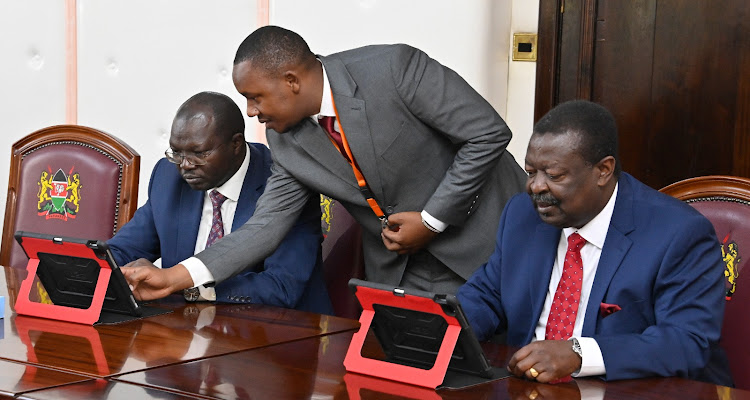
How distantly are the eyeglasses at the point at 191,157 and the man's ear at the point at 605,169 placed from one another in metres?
1.12

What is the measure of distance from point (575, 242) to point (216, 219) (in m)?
1.10

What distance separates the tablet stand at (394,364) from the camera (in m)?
1.68

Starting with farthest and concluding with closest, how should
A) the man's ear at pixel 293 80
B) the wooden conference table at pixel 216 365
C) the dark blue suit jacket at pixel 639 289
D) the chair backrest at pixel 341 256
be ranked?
1. the chair backrest at pixel 341 256
2. the man's ear at pixel 293 80
3. the dark blue suit jacket at pixel 639 289
4. the wooden conference table at pixel 216 365

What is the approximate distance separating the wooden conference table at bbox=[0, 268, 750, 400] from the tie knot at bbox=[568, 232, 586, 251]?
0.27 m

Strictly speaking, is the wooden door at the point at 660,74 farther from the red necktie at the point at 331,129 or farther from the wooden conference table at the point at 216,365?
the wooden conference table at the point at 216,365

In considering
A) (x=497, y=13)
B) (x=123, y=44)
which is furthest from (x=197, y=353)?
(x=123, y=44)

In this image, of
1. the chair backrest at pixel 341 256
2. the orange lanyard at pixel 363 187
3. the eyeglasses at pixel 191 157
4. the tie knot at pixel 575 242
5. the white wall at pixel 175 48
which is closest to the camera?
the tie knot at pixel 575 242

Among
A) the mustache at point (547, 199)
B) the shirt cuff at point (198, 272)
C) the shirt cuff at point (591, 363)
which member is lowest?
the shirt cuff at point (198, 272)

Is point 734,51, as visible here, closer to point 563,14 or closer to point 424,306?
point 563,14

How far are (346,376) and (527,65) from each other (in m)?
2.18

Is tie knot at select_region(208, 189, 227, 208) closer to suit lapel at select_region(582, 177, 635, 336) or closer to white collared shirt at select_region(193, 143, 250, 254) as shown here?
white collared shirt at select_region(193, 143, 250, 254)

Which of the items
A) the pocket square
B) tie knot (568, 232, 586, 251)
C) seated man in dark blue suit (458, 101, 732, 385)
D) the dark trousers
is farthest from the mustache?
the dark trousers

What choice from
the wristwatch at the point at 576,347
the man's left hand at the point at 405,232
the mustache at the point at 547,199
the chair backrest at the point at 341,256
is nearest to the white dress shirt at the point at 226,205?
the chair backrest at the point at 341,256

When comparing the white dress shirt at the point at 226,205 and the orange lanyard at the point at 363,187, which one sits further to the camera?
the white dress shirt at the point at 226,205
